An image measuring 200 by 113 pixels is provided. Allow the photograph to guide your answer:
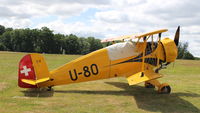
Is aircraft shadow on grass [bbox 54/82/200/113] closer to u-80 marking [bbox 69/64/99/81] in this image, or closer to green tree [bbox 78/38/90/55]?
u-80 marking [bbox 69/64/99/81]

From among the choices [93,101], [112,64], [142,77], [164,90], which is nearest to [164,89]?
[164,90]

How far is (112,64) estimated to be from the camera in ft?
33.5

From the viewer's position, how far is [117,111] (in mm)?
7234

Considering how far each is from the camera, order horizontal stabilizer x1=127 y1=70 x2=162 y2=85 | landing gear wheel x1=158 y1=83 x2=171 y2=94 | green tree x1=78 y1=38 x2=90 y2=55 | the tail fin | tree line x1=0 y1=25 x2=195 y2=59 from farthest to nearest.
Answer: green tree x1=78 y1=38 x2=90 y2=55, tree line x1=0 y1=25 x2=195 y2=59, landing gear wheel x1=158 y1=83 x2=171 y2=94, the tail fin, horizontal stabilizer x1=127 y1=70 x2=162 y2=85

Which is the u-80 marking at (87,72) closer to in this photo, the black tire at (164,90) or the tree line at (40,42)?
the black tire at (164,90)

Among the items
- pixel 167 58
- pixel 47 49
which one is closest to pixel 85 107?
pixel 167 58

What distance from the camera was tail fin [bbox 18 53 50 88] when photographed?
9.06m

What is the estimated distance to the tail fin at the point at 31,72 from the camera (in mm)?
9062

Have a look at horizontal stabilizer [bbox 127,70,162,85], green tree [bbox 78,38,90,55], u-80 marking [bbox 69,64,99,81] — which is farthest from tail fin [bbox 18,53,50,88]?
green tree [bbox 78,38,90,55]

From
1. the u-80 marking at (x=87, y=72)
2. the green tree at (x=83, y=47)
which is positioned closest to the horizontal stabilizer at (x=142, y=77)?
the u-80 marking at (x=87, y=72)

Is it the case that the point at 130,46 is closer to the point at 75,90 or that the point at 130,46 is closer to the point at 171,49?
the point at 171,49

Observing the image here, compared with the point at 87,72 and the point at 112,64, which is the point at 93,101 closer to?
the point at 87,72

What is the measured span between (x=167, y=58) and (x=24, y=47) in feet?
280

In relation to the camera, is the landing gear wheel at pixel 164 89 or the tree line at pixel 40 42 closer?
the landing gear wheel at pixel 164 89
